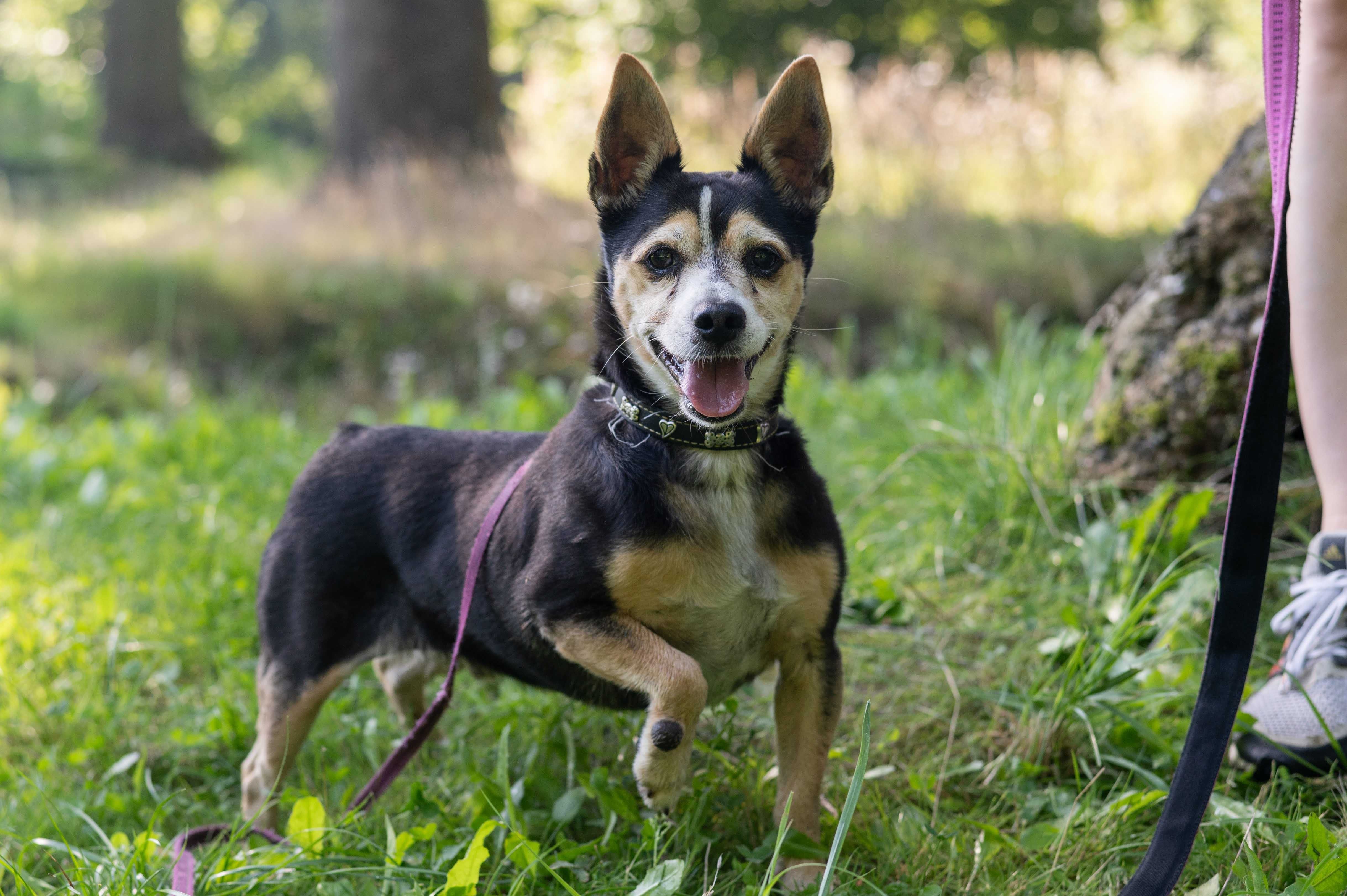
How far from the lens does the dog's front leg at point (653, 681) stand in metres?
2.03

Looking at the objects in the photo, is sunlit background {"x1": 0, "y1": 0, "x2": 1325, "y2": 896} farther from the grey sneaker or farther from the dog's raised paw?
the dog's raised paw

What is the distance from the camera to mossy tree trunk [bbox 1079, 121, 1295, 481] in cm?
325

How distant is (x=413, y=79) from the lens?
1043 cm

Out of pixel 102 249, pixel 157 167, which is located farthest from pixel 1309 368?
pixel 157 167

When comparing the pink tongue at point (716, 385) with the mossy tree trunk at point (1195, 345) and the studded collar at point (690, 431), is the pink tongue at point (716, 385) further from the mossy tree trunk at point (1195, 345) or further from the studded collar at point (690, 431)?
the mossy tree trunk at point (1195, 345)

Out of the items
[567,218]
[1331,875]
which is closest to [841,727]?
[1331,875]

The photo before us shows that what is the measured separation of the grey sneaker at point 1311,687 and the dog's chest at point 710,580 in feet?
3.65

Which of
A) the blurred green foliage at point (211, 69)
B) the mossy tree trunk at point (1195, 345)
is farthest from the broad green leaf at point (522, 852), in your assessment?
the blurred green foliage at point (211, 69)

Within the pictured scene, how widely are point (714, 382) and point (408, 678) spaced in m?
1.39

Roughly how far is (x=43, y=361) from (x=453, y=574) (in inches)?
240

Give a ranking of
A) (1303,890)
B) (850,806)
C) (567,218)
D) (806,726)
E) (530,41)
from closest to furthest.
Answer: (850,806) < (1303,890) < (806,726) < (567,218) < (530,41)

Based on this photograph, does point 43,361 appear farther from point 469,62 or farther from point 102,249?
point 469,62

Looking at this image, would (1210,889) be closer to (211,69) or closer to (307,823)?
(307,823)

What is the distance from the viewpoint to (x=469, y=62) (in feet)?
34.5
